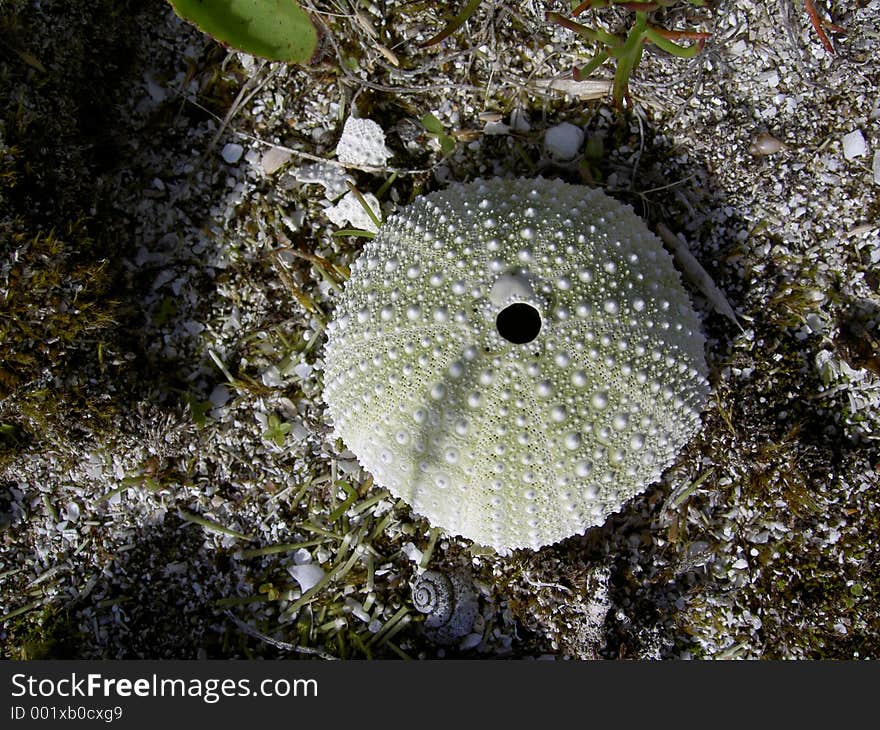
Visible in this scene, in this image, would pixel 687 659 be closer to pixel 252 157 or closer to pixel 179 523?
pixel 179 523

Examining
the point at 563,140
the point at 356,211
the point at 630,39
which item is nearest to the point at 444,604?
the point at 356,211

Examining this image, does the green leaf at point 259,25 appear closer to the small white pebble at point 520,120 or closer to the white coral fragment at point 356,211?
the white coral fragment at point 356,211

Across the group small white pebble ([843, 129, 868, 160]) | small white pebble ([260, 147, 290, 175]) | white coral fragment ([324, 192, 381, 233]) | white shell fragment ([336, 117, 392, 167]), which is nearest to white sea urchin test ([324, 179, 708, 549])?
white coral fragment ([324, 192, 381, 233])

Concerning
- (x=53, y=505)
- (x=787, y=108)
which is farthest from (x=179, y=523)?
(x=787, y=108)

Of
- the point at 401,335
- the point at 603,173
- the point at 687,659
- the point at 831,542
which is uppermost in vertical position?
the point at 603,173

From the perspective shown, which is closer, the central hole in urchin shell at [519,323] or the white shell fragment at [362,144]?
the central hole in urchin shell at [519,323]

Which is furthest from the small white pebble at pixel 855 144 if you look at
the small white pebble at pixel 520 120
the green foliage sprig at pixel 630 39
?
the small white pebble at pixel 520 120
